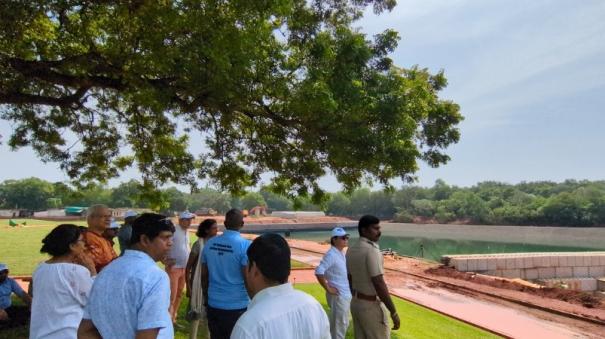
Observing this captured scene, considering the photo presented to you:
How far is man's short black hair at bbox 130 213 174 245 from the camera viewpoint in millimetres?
2414

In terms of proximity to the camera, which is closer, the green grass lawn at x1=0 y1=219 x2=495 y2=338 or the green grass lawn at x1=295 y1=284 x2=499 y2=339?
the green grass lawn at x1=0 y1=219 x2=495 y2=338

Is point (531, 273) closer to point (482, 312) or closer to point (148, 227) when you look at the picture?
point (482, 312)

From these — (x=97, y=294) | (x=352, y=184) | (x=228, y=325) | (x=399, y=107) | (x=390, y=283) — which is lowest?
(x=390, y=283)

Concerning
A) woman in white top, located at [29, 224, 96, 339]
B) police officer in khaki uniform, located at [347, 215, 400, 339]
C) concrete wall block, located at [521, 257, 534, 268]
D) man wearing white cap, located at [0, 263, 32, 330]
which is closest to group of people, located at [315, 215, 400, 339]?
police officer in khaki uniform, located at [347, 215, 400, 339]

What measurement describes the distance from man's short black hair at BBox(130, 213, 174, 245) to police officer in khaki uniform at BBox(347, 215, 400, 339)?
2.50 m

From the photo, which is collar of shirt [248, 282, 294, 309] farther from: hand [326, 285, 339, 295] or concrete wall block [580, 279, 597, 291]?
concrete wall block [580, 279, 597, 291]

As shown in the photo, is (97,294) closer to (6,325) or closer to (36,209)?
(6,325)

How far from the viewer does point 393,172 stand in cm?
676

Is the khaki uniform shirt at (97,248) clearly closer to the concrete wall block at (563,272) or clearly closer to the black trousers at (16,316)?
the black trousers at (16,316)

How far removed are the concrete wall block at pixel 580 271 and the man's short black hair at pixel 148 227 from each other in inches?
832

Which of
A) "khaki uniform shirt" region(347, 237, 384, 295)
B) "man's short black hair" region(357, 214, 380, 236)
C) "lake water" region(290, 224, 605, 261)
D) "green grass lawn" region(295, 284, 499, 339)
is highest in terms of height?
"man's short black hair" region(357, 214, 380, 236)

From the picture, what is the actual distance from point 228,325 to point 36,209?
93.1 m

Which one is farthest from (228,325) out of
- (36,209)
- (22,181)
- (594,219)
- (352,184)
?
(22,181)

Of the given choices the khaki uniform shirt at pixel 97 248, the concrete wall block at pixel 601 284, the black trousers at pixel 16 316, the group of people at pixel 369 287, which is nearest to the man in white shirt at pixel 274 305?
the group of people at pixel 369 287
